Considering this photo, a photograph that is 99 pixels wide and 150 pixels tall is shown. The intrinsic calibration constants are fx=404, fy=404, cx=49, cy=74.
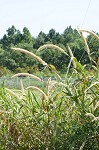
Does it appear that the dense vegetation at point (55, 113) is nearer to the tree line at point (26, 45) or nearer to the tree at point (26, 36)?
the tree line at point (26, 45)

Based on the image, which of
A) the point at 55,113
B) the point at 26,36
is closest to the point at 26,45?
the point at 26,36

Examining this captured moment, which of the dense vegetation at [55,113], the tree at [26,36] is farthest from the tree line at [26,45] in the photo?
the dense vegetation at [55,113]

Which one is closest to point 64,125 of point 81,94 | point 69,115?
point 69,115

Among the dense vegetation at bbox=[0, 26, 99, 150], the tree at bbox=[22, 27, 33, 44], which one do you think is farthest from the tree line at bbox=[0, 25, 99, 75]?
the dense vegetation at bbox=[0, 26, 99, 150]

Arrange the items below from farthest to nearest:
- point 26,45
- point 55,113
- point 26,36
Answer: point 26,36 → point 26,45 → point 55,113

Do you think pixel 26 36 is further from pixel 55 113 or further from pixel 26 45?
pixel 55 113

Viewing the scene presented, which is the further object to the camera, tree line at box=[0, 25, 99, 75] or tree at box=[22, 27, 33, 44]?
tree at box=[22, 27, 33, 44]

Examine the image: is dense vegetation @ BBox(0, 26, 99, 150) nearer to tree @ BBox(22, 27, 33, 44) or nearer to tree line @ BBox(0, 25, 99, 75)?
tree line @ BBox(0, 25, 99, 75)

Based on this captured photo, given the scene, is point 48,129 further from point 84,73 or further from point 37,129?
point 84,73

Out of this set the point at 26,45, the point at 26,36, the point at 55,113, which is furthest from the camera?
the point at 26,36

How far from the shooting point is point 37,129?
2.71 metres

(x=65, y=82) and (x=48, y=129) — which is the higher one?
(x=65, y=82)

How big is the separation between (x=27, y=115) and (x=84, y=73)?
53 centimetres


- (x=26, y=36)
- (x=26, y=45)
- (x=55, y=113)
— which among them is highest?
(x=26, y=36)
